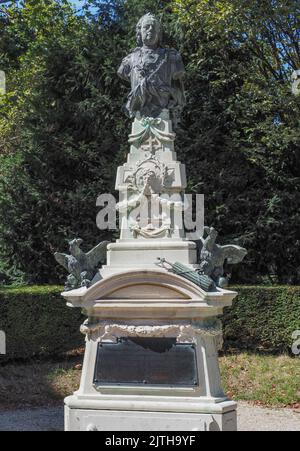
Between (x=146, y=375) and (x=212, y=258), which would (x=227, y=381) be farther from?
(x=146, y=375)

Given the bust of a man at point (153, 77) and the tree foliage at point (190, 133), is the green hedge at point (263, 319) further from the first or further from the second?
the bust of a man at point (153, 77)

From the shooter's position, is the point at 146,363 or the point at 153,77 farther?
the point at 153,77

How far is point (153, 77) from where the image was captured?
10398 mm

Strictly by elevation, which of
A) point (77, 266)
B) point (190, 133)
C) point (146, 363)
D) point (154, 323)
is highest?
point (190, 133)

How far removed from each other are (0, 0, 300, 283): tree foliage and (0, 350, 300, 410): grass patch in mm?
3168

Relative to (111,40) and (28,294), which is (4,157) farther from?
(28,294)

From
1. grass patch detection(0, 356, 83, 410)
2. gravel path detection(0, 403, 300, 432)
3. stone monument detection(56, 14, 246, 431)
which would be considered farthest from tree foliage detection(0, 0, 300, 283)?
stone monument detection(56, 14, 246, 431)

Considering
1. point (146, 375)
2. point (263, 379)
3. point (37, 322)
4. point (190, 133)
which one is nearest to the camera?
point (146, 375)

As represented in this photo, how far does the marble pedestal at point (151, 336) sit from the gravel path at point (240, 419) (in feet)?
8.45

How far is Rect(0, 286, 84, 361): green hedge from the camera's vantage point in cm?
1541

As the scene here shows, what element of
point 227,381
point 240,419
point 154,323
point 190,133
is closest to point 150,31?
point 154,323

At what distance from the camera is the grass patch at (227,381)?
45.4 feet

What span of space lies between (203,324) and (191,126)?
9.70 metres

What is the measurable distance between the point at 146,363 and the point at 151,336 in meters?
0.31
